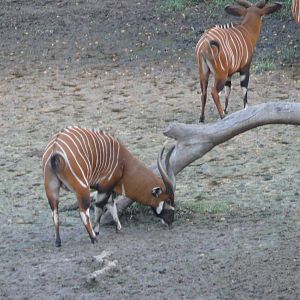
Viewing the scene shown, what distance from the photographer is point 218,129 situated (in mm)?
7031

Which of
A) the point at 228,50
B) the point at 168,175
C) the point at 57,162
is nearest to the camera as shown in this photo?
the point at 57,162

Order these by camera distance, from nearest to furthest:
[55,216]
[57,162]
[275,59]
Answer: [57,162], [55,216], [275,59]

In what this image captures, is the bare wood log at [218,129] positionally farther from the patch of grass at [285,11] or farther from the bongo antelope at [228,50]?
the patch of grass at [285,11]

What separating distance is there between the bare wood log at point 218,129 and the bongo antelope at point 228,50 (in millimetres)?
2277

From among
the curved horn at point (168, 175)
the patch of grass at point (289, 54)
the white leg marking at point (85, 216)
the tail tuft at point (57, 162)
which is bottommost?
the patch of grass at point (289, 54)

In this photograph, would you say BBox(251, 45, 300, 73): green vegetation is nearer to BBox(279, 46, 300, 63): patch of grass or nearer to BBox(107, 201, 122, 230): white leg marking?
BBox(279, 46, 300, 63): patch of grass

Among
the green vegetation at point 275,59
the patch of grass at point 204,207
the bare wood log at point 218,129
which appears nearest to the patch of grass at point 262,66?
the green vegetation at point 275,59

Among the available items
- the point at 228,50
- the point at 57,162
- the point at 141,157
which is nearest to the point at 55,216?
the point at 57,162

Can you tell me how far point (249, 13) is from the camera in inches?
406

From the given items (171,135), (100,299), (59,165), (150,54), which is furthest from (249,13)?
(100,299)

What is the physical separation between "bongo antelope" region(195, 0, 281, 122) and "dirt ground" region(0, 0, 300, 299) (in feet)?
1.39

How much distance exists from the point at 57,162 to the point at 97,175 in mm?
406

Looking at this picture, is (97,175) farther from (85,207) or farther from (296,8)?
(296,8)

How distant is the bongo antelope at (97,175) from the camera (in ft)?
22.8
